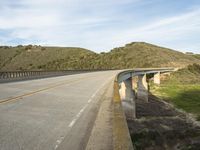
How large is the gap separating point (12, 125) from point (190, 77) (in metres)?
87.4

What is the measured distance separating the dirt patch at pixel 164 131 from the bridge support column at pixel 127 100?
38.1 inches

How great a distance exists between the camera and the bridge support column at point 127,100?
36969 millimetres

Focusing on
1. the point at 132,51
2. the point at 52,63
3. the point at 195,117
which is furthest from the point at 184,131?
the point at 132,51

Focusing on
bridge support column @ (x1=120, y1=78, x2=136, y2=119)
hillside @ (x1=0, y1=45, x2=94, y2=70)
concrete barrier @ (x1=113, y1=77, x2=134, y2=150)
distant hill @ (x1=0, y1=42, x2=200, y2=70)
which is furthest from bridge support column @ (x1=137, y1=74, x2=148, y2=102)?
hillside @ (x1=0, y1=45, x2=94, y2=70)

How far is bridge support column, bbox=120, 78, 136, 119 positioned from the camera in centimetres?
3697

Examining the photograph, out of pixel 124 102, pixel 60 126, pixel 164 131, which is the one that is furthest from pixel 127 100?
pixel 60 126

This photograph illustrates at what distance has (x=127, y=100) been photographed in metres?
40.9

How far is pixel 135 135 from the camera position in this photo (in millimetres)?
27484

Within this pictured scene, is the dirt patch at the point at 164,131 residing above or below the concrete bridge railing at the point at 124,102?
below

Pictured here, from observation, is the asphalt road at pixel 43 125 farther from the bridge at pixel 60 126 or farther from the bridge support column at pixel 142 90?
the bridge support column at pixel 142 90

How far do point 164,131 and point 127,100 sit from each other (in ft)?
37.2

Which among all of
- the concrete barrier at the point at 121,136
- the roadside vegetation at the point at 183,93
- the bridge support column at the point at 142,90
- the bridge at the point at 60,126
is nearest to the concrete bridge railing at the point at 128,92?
the bridge support column at the point at 142,90

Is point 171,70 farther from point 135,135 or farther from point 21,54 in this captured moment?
point 21,54

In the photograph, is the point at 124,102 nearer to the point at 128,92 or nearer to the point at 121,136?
the point at 128,92
